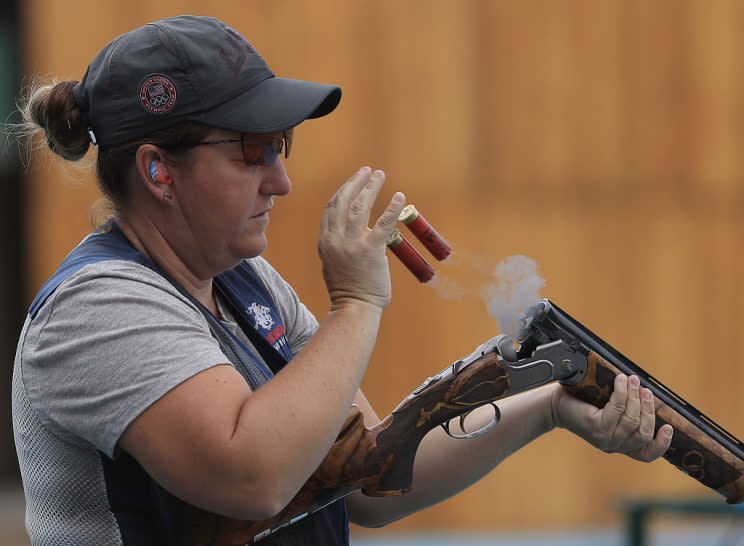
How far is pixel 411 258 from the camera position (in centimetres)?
228

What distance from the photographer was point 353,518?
100 inches

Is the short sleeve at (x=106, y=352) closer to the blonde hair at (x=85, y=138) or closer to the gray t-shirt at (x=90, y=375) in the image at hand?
the gray t-shirt at (x=90, y=375)

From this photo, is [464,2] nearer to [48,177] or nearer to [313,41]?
[313,41]

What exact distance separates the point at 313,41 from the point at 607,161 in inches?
70.8

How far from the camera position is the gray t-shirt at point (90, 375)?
5.93 ft

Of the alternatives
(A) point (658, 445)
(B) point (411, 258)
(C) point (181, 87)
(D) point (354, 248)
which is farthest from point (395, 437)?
(C) point (181, 87)

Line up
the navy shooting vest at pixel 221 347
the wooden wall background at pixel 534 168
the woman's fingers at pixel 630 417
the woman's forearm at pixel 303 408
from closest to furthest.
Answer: the woman's forearm at pixel 303 408 < the navy shooting vest at pixel 221 347 < the woman's fingers at pixel 630 417 < the wooden wall background at pixel 534 168

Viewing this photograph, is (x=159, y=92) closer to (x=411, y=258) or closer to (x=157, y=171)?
(x=157, y=171)

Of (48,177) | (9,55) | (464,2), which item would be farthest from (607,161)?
(9,55)

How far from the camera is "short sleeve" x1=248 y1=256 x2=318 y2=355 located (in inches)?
96.1

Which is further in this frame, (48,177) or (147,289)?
(48,177)

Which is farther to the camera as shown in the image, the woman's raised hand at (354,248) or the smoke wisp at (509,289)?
the smoke wisp at (509,289)

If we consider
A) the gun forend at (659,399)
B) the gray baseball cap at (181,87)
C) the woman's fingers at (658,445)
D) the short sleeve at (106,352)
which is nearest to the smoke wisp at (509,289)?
the gun forend at (659,399)

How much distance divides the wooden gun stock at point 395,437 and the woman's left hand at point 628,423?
103 millimetres
